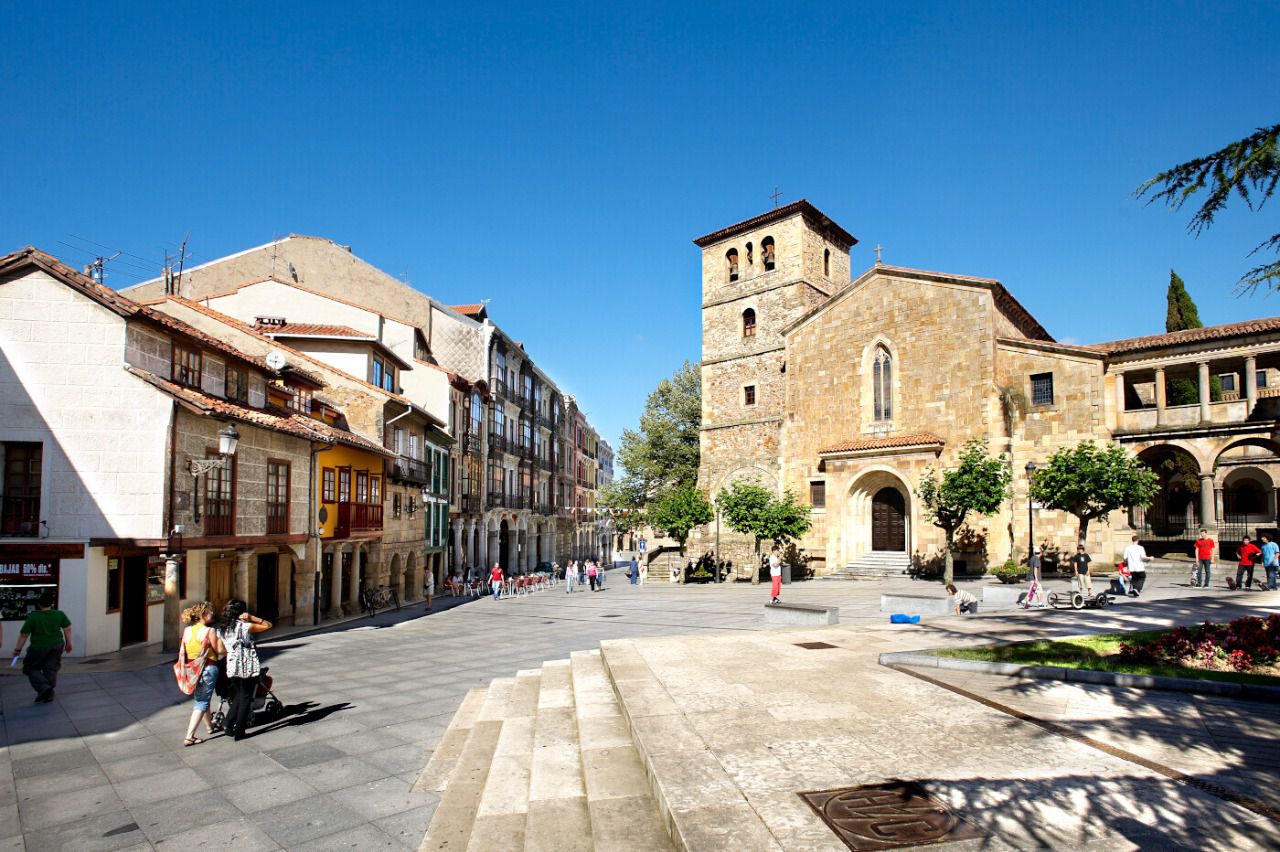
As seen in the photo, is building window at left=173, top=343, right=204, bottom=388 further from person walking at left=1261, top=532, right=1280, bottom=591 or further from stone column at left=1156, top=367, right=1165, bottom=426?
stone column at left=1156, top=367, right=1165, bottom=426

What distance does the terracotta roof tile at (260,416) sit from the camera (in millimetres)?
16781

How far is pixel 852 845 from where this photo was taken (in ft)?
14.6

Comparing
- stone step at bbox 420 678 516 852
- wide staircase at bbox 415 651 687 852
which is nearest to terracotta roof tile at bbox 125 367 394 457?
wide staircase at bbox 415 651 687 852

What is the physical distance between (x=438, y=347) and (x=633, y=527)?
62.5 feet

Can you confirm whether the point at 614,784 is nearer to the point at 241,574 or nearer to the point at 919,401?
the point at 241,574

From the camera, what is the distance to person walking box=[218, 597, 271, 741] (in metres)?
8.77

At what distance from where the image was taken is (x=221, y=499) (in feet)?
60.2

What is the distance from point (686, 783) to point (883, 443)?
28278 mm

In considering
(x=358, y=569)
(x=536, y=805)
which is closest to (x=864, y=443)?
(x=358, y=569)

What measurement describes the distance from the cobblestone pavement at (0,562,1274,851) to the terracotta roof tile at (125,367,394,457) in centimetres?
549

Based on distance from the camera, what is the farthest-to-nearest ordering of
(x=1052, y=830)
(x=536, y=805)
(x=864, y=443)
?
(x=864, y=443) < (x=536, y=805) < (x=1052, y=830)

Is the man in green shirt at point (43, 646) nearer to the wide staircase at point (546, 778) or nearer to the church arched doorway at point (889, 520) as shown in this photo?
the wide staircase at point (546, 778)

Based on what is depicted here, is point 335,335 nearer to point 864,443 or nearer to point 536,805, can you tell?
point 864,443

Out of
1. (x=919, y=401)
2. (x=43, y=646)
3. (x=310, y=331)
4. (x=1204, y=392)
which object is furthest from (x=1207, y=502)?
(x=310, y=331)
